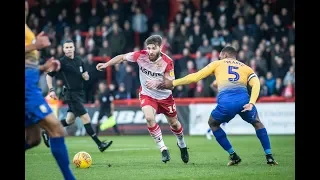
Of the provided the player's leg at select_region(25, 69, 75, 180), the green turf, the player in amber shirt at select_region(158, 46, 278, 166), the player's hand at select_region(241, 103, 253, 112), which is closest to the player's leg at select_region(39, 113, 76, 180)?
the player's leg at select_region(25, 69, 75, 180)

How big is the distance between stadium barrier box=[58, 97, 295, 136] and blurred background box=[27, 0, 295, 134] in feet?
0.13

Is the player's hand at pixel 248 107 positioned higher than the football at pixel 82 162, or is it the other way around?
the player's hand at pixel 248 107

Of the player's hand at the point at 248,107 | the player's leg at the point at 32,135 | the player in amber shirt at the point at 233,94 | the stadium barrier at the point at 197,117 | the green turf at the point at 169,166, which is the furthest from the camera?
the stadium barrier at the point at 197,117

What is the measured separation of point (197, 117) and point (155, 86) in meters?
11.6

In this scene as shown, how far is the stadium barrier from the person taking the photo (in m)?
23.6

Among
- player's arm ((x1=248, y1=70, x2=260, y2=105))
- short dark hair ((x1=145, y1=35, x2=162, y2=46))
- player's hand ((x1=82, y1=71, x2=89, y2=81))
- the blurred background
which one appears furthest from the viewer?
the blurred background

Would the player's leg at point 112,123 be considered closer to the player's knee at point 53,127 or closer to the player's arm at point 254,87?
the player's arm at point 254,87

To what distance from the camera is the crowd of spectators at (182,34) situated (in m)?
25.1

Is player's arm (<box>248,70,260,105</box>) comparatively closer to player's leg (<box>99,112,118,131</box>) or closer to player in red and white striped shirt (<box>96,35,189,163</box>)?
player in red and white striped shirt (<box>96,35,189,163</box>)

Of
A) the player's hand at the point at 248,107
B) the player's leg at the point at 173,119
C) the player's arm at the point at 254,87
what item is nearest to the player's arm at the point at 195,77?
the player's arm at the point at 254,87

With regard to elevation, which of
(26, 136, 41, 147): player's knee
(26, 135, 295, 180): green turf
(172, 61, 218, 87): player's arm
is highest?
(172, 61, 218, 87): player's arm

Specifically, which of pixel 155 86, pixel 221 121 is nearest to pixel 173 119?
pixel 155 86
